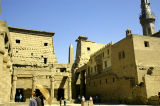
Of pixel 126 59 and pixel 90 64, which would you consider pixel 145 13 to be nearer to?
pixel 90 64

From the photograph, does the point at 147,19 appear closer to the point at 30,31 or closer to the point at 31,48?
the point at 30,31

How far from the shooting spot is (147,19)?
154 feet

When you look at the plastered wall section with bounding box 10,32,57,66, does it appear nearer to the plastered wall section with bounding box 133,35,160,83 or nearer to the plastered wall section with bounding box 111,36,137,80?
the plastered wall section with bounding box 111,36,137,80

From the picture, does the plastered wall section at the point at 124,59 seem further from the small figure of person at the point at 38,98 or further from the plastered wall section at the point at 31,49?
the small figure of person at the point at 38,98

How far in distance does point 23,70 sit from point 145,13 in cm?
3905

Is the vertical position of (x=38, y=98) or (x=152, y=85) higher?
(x=38, y=98)

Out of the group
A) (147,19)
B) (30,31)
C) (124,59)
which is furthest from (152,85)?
(147,19)

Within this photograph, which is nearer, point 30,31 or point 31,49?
point 31,49

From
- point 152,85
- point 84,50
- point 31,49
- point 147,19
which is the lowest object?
point 152,85

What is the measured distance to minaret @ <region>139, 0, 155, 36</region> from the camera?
1799 inches

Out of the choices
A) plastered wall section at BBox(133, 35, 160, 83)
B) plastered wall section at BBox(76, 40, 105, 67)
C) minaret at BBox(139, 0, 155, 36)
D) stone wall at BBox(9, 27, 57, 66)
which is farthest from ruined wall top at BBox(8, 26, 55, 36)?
minaret at BBox(139, 0, 155, 36)

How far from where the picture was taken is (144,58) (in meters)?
22.5

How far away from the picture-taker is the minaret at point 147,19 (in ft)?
150

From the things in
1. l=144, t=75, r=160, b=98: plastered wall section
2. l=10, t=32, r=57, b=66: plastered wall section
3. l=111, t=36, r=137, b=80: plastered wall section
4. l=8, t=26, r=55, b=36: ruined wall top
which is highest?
l=8, t=26, r=55, b=36: ruined wall top
